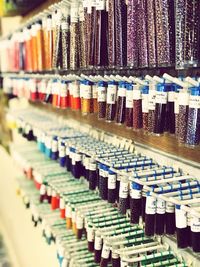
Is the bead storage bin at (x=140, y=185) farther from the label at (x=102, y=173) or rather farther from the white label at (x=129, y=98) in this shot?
the white label at (x=129, y=98)

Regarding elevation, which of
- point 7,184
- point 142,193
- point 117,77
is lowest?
point 7,184

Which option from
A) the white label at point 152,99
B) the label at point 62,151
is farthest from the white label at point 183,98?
the label at point 62,151

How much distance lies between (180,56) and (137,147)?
70 centimetres

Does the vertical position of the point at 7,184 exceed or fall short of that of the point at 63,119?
it falls short

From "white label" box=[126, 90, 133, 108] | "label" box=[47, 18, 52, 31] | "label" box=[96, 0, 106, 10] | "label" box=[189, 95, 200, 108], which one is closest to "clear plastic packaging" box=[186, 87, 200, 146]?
"label" box=[189, 95, 200, 108]

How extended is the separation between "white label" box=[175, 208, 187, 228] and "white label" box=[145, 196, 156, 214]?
0.09 meters

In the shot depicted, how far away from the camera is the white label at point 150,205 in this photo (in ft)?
4.34

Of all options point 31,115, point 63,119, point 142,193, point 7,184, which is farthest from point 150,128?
point 7,184

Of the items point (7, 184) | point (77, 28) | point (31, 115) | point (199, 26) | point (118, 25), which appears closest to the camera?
point (199, 26)

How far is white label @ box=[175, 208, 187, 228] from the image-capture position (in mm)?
1238

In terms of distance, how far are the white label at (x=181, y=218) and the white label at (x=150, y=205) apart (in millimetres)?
94

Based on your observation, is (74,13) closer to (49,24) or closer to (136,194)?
(49,24)

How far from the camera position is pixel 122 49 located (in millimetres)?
1469

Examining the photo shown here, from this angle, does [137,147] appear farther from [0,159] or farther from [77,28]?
[0,159]
